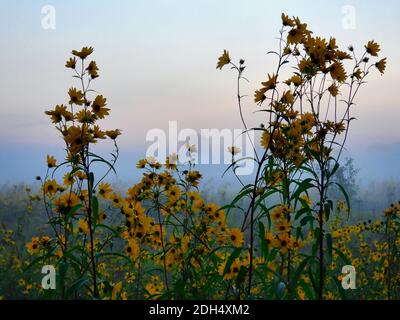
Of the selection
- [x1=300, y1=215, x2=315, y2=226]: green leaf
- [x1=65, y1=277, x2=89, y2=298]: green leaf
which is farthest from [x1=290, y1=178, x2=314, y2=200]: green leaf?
[x1=65, y1=277, x2=89, y2=298]: green leaf

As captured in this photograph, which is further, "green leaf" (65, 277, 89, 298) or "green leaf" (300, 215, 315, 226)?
"green leaf" (300, 215, 315, 226)

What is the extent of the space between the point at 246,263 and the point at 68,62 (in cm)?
160

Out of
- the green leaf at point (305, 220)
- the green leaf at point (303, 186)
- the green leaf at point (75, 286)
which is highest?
the green leaf at point (303, 186)

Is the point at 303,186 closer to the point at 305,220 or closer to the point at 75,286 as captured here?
the point at 305,220

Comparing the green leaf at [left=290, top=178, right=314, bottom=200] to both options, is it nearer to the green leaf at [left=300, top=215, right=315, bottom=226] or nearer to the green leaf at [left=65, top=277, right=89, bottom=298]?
the green leaf at [left=300, top=215, right=315, bottom=226]

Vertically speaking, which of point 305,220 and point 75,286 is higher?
point 305,220

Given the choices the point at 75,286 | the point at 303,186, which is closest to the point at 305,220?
the point at 303,186

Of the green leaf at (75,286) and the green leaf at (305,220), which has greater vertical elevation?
the green leaf at (305,220)

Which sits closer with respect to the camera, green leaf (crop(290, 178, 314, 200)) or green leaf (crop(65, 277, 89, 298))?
green leaf (crop(65, 277, 89, 298))

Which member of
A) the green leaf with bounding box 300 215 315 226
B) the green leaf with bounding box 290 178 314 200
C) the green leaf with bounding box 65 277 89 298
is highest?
the green leaf with bounding box 290 178 314 200

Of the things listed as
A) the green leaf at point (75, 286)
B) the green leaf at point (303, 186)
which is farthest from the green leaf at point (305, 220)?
the green leaf at point (75, 286)

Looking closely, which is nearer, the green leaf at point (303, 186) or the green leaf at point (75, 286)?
the green leaf at point (75, 286)

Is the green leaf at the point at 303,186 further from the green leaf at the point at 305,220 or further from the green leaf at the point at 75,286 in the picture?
the green leaf at the point at 75,286

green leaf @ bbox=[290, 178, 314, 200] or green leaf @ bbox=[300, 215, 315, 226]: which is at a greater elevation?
green leaf @ bbox=[290, 178, 314, 200]
